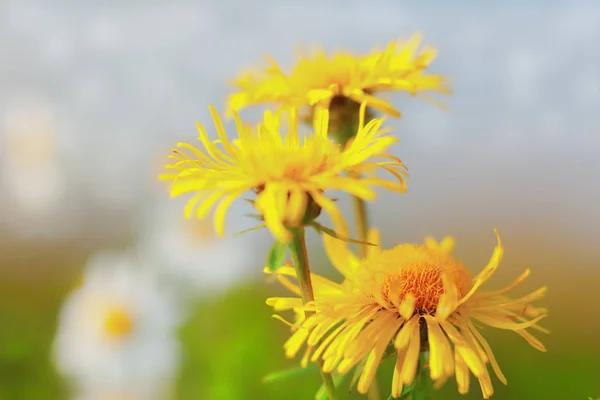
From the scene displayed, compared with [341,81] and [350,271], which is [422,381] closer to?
[350,271]

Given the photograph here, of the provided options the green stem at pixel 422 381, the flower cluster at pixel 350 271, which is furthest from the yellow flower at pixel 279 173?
the green stem at pixel 422 381

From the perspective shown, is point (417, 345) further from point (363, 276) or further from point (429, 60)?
point (429, 60)

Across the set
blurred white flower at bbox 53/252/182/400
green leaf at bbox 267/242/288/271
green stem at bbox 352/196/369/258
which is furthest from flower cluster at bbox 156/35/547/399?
blurred white flower at bbox 53/252/182/400

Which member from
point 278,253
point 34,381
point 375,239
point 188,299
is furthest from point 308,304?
point 34,381

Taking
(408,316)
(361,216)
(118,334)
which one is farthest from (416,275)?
(118,334)

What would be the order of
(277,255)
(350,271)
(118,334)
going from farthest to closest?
1. (118,334)
2. (350,271)
3. (277,255)

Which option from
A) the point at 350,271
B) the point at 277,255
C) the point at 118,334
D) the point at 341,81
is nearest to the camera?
the point at 277,255

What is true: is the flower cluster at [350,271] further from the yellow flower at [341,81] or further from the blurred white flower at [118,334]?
the blurred white flower at [118,334]
